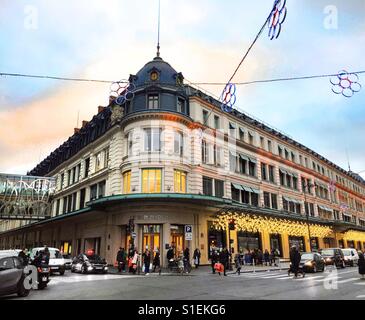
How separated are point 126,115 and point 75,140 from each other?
1604 cm

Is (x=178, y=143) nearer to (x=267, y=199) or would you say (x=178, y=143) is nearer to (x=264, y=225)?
(x=264, y=225)

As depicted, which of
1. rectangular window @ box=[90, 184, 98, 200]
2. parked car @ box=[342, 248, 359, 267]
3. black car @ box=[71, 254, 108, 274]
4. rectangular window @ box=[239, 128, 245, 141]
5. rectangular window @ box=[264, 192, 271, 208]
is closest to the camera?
black car @ box=[71, 254, 108, 274]

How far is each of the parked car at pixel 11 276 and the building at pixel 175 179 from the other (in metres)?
10.8

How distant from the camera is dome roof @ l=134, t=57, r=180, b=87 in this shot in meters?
30.5

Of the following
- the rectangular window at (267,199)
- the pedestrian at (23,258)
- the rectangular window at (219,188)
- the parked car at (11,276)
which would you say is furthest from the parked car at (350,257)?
the parked car at (11,276)

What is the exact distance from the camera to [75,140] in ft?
141

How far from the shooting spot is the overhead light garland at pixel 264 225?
3041 centimetres

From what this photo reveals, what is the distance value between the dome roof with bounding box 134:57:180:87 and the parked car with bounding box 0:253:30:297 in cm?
2111

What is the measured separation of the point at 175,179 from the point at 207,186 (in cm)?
402

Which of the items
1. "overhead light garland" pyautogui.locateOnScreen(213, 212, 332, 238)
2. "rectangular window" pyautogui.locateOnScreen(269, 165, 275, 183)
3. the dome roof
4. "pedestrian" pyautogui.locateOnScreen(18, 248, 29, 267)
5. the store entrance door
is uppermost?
the dome roof

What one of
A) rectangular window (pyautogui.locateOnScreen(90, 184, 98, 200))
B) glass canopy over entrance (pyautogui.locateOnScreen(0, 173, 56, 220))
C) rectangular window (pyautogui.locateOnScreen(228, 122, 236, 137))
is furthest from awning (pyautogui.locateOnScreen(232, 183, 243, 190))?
glass canopy over entrance (pyautogui.locateOnScreen(0, 173, 56, 220))

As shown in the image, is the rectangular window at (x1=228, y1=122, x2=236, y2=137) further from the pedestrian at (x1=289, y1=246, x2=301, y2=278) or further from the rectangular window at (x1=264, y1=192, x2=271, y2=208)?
the pedestrian at (x1=289, y1=246, x2=301, y2=278)

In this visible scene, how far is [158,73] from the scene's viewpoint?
100 feet
